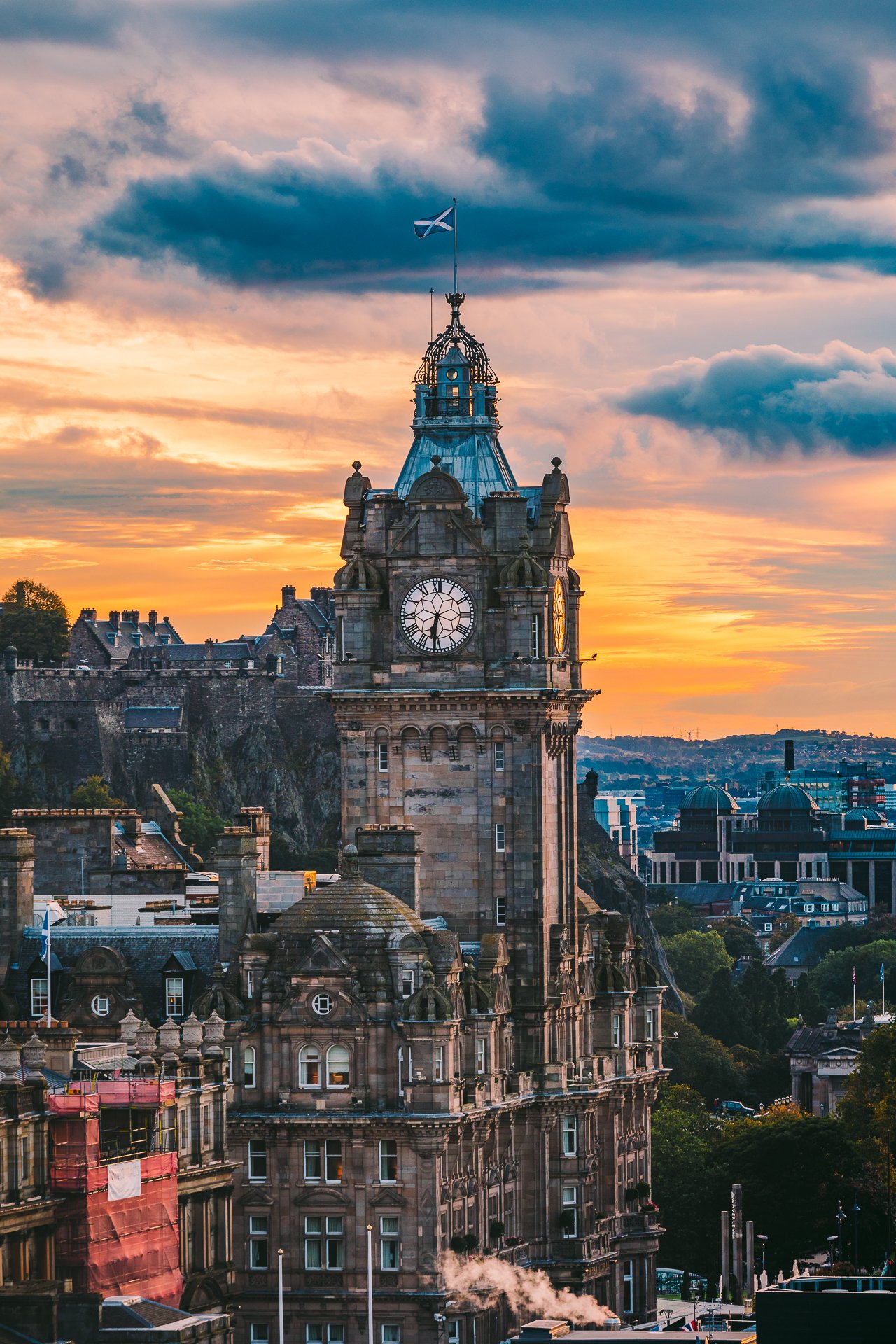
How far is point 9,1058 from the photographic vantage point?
131500mm

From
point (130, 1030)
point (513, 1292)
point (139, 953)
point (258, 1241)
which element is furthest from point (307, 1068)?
point (139, 953)

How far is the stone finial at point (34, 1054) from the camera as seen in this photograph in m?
136

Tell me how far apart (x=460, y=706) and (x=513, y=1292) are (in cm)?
2264

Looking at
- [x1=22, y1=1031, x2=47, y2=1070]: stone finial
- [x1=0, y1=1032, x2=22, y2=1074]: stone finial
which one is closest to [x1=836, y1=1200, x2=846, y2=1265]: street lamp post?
[x1=22, y1=1031, x2=47, y2=1070]: stone finial

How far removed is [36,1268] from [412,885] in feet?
95.4

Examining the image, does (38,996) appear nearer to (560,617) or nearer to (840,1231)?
(560,617)

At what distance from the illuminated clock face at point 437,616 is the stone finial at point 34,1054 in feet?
90.6

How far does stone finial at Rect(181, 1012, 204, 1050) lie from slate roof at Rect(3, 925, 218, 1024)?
38.6 feet

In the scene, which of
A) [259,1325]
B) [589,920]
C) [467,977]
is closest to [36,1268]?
[259,1325]

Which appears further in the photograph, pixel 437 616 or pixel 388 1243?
pixel 437 616

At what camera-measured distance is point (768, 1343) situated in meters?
123

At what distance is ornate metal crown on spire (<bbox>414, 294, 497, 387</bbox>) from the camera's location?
16412 centimetres

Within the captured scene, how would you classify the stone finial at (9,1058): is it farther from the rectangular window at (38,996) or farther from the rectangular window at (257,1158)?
the rectangular window at (38,996)

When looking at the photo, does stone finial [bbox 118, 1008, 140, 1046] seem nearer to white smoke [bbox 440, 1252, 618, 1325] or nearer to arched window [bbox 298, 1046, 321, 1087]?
arched window [bbox 298, 1046, 321, 1087]
